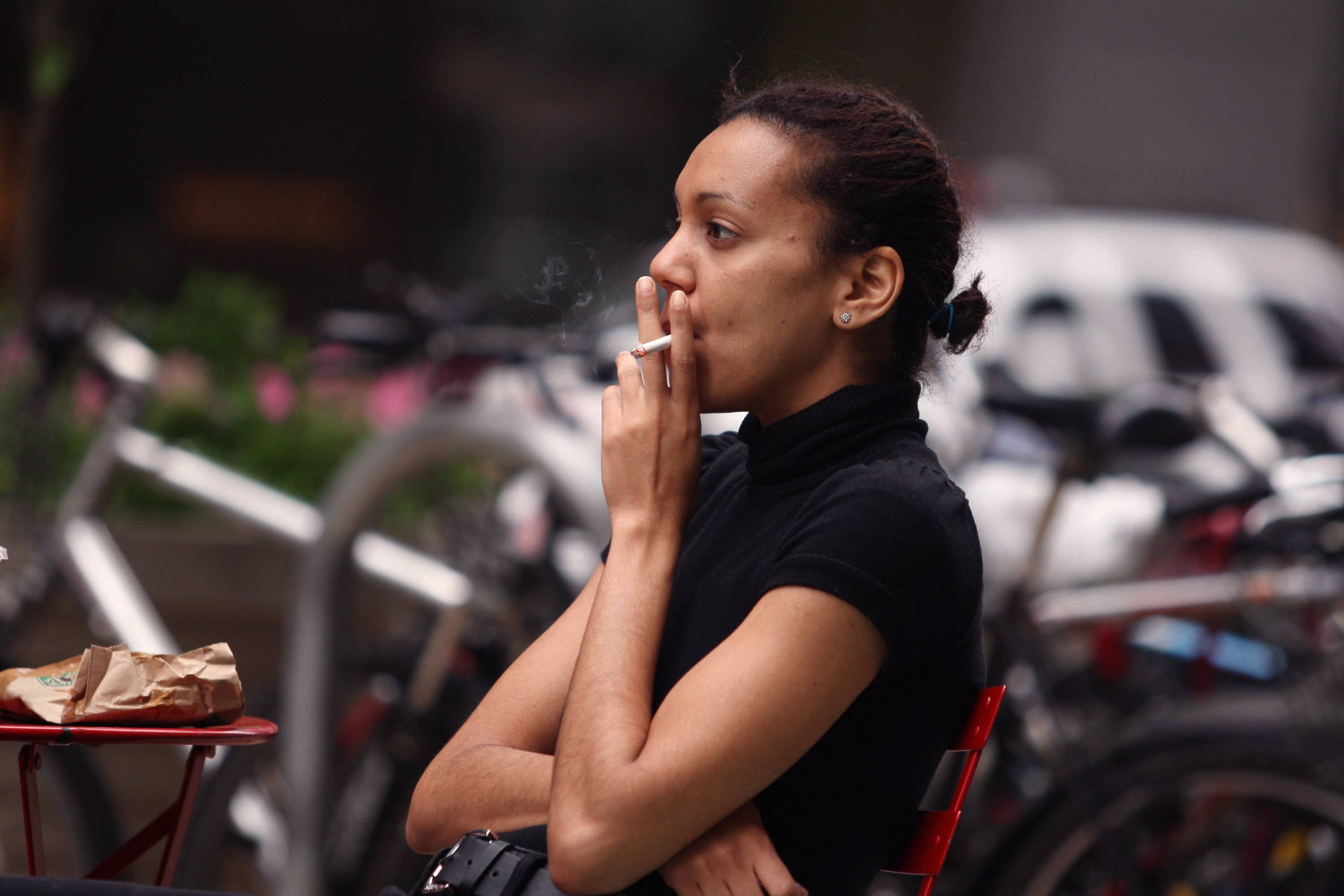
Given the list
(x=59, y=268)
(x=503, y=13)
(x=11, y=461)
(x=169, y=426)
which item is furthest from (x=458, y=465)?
(x=503, y=13)

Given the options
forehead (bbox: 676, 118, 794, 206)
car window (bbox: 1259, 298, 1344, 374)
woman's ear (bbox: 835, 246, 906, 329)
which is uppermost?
forehead (bbox: 676, 118, 794, 206)

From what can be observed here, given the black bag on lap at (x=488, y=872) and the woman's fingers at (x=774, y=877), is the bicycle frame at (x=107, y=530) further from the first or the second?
the woman's fingers at (x=774, y=877)

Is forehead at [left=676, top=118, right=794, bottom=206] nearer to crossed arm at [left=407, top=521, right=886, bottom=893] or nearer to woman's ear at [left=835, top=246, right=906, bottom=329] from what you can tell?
woman's ear at [left=835, top=246, right=906, bottom=329]

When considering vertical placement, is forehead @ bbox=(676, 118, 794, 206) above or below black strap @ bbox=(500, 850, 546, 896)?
above

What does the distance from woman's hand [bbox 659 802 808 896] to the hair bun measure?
0.55 meters

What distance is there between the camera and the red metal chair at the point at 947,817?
1.59m

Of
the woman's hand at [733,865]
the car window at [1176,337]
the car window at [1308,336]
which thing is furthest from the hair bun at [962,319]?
the car window at [1308,336]

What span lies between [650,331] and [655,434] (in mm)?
110

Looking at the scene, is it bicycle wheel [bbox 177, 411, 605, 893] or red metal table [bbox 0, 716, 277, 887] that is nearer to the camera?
red metal table [bbox 0, 716, 277, 887]

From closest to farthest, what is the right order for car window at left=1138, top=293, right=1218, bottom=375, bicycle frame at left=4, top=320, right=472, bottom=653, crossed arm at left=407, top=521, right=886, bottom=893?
1. crossed arm at left=407, top=521, right=886, bottom=893
2. bicycle frame at left=4, top=320, right=472, bottom=653
3. car window at left=1138, top=293, right=1218, bottom=375

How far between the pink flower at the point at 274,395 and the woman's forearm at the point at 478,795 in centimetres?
385

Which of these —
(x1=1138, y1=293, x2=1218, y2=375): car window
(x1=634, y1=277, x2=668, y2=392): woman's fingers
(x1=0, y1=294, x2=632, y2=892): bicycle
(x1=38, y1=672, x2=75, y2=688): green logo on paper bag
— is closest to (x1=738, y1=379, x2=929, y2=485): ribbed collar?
(x1=634, y1=277, x2=668, y2=392): woman's fingers

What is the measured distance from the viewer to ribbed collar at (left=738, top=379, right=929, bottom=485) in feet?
5.29

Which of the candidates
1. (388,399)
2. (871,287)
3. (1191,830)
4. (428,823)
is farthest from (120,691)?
(388,399)
